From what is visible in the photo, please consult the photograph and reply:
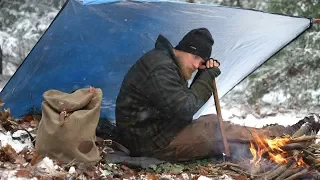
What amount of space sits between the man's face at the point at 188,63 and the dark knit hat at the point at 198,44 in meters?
0.04

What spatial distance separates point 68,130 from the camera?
10.9ft

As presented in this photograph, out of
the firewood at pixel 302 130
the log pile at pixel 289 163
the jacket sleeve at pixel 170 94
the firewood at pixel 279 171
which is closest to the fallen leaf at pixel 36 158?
the jacket sleeve at pixel 170 94

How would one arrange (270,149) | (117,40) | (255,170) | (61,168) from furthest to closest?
(117,40) → (270,149) → (255,170) → (61,168)

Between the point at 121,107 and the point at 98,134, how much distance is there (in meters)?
0.45

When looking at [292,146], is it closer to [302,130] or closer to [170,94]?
[302,130]

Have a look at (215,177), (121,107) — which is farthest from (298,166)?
(121,107)

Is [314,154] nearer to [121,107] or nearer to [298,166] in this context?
[298,166]

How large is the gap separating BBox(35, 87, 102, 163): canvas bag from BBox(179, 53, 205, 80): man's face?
2.84 ft

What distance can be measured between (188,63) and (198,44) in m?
0.19

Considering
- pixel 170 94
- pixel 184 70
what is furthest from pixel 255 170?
pixel 184 70

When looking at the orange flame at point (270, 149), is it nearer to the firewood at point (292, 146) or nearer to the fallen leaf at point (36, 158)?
the firewood at point (292, 146)

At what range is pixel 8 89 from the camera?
4.58m

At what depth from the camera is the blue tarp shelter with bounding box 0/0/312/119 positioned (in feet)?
13.8

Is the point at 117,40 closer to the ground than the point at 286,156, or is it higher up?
higher up
